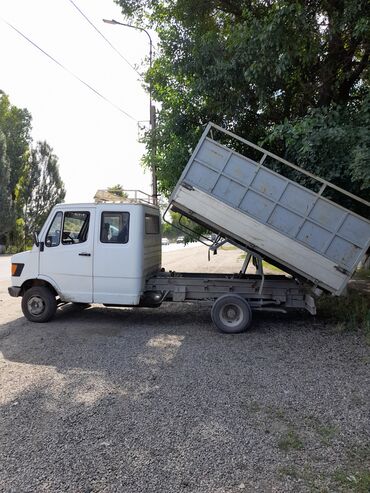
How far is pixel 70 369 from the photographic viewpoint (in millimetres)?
5855

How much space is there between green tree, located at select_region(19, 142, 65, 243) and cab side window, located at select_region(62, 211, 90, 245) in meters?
35.7

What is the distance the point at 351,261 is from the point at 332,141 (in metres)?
2.00

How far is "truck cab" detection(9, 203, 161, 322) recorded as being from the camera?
8.27 metres

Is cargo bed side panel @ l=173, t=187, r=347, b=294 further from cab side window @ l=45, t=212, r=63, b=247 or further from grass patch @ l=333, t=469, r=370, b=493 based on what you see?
grass patch @ l=333, t=469, r=370, b=493

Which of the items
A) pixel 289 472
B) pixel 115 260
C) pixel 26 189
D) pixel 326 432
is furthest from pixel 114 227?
pixel 26 189

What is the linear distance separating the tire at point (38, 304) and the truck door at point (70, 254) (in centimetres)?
27

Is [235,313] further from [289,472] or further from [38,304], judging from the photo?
[289,472]

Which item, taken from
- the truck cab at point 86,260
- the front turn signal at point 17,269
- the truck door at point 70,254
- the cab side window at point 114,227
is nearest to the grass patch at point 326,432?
the truck cab at point 86,260

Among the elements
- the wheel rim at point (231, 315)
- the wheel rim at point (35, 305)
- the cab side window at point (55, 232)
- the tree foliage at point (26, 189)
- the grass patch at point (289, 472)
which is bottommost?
the tree foliage at point (26, 189)

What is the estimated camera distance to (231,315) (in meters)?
8.16

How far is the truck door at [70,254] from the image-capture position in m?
8.40

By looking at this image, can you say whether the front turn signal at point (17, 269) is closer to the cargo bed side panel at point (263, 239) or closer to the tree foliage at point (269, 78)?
the cargo bed side panel at point (263, 239)

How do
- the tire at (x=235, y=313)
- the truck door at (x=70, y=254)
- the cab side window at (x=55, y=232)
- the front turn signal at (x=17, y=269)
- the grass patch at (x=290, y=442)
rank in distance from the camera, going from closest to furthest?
the grass patch at (x=290, y=442), the tire at (x=235, y=313), the truck door at (x=70, y=254), the cab side window at (x=55, y=232), the front turn signal at (x=17, y=269)

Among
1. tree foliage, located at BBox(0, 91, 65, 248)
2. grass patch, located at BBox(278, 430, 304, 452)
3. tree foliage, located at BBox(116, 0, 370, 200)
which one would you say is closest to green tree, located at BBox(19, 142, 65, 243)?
tree foliage, located at BBox(0, 91, 65, 248)
